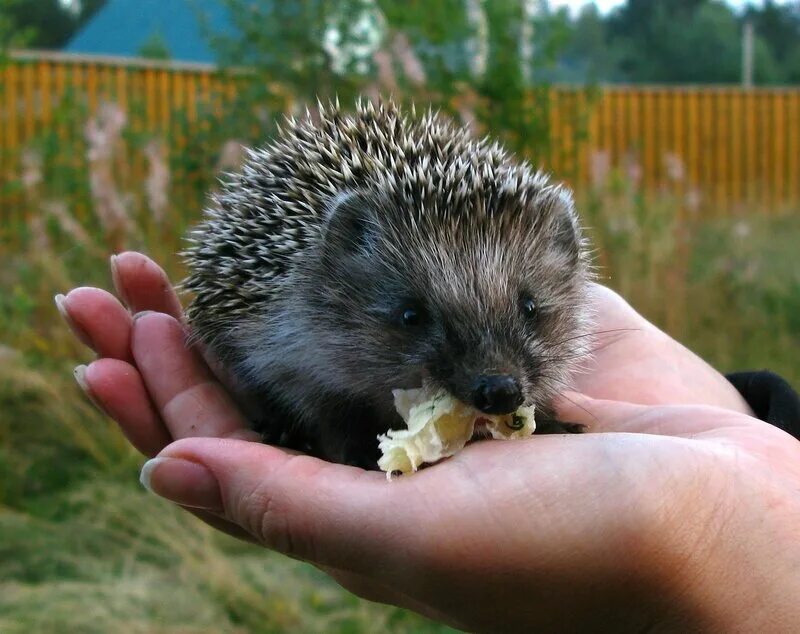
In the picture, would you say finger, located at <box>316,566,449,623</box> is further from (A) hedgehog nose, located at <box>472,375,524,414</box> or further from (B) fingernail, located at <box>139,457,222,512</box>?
(A) hedgehog nose, located at <box>472,375,524,414</box>

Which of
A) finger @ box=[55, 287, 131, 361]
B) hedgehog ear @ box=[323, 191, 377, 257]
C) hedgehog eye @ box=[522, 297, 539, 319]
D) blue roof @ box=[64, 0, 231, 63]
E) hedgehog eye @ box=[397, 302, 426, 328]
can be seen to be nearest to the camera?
hedgehog eye @ box=[397, 302, 426, 328]

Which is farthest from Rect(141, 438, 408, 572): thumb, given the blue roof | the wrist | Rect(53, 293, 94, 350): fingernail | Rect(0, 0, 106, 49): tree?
Rect(0, 0, 106, 49): tree

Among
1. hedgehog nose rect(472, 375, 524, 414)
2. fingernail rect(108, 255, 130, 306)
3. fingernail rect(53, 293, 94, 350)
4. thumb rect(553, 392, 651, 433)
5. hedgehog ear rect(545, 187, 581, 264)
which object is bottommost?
thumb rect(553, 392, 651, 433)

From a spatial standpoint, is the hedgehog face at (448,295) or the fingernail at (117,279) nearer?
the hedgehog face at (448,295)

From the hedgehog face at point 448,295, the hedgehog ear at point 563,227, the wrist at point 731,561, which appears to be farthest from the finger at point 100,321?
the wrist at point 731,561

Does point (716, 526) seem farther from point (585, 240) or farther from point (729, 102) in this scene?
point (729, 102)

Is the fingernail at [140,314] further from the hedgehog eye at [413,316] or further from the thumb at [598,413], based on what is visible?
the thumb at [598,413]


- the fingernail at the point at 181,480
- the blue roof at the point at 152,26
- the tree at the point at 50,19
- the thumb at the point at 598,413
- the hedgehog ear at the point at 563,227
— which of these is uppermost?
the tree at the point at 50,19

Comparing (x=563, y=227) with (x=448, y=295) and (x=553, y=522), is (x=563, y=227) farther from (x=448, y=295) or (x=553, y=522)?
(x=553, y=522)
